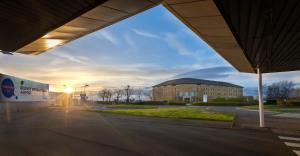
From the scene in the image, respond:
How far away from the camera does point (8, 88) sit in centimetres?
3872

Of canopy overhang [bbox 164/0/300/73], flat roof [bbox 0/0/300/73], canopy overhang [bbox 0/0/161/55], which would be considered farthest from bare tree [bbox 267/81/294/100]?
canopy overhang [bbox 0/0/161/55]

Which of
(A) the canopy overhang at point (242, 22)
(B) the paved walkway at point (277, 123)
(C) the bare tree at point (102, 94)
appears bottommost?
(B) the paved walkway at point (277, 123)

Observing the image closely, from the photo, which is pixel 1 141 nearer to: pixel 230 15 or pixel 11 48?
pixel 11 48

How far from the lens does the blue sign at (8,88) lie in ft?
123

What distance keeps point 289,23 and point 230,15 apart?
2.97 meters

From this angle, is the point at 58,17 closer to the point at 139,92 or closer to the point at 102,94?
the point at 102,94

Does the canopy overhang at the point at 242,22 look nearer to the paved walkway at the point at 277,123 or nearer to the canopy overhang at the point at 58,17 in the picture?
the canopy overhang at the point at 58,17

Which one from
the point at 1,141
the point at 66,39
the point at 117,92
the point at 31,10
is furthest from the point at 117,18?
the point at 117,92

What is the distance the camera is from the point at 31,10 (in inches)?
292

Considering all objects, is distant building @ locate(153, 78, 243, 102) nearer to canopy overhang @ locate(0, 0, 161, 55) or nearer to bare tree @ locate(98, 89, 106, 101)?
bare tree @ locate(98, 89, 106, 101)

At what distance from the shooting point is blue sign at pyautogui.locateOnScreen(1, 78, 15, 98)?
37.5 m

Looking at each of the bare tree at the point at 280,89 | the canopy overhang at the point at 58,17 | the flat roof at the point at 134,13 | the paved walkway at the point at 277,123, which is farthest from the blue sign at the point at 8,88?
the bare tree at the point at 280,89

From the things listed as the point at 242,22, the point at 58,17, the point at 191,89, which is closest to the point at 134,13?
the point at 58,17

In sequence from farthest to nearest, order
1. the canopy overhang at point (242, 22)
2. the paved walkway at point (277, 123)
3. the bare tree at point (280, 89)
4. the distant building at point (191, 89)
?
the distant building at point (191, 89)
the bare tree at point (280, 89)
the paved walkway at point (277, 123)
the canopy overhang at point (242, 22)
